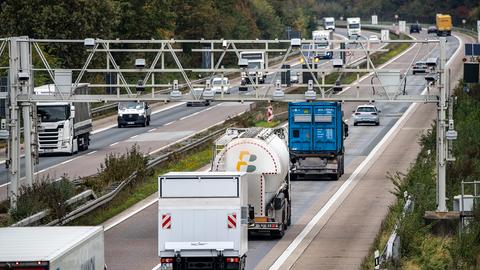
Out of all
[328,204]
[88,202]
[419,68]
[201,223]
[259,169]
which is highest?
[419,68]

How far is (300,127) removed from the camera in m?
57.8

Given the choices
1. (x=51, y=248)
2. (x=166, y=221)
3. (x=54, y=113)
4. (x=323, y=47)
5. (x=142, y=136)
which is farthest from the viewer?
(x=323, y=47)

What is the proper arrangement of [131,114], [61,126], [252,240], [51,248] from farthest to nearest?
[131,114], [61,126], [252,240], [51,248]

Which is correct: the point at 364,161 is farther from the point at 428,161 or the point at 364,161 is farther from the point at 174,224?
the point at 174,224

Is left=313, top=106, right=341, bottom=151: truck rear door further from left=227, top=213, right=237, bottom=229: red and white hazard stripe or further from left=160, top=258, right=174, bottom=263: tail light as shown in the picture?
left=160, top=258, right=174, bottom=263: tail light

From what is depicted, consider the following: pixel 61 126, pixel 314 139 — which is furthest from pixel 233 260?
pixel 61 126

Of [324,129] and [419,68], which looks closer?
[419,68]

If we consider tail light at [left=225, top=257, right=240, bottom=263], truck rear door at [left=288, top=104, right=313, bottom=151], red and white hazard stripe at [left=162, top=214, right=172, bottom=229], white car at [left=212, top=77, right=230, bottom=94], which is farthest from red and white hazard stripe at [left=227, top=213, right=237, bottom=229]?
truck rear door at [left=288, top=104, right=313, bottom=151]

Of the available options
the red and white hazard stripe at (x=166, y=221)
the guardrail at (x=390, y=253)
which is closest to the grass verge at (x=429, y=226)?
the guardrail at (x=390, y=253)

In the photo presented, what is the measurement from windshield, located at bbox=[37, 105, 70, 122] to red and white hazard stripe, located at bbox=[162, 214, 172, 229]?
1411 inches

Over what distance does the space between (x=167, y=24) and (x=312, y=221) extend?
7031cm

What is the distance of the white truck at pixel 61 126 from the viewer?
A: 6600cm

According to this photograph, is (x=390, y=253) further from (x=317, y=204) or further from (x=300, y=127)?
(x=300, y=127)

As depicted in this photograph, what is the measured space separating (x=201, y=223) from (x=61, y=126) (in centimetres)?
3623
